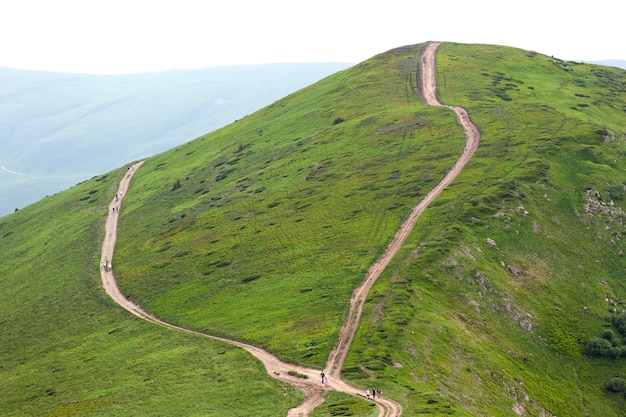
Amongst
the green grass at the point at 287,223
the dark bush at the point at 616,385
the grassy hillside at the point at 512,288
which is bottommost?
the dark bush at the point at 616,385

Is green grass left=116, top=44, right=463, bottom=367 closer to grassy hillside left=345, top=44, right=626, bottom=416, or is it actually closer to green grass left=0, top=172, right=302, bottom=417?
green grass left=0, top=172, right=302, bottom=417

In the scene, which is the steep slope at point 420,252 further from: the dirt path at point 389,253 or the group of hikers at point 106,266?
the group of hikers at point 106,266

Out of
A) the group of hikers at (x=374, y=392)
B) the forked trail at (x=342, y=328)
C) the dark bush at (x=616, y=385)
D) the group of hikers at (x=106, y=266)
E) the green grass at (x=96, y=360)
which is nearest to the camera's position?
the group of hikers at (x=374, y=392)

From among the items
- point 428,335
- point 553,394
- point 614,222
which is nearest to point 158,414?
point 428,335

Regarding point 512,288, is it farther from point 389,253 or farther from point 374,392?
point 374,392

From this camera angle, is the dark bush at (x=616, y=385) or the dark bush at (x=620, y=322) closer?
the dark bush at (x=616, y=385)

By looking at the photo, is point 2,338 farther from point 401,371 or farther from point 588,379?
point 588,379

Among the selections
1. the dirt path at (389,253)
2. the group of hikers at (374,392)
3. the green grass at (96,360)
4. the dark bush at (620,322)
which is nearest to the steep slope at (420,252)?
the dirt path at (389,253)

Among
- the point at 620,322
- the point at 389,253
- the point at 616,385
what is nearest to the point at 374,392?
the point at 616,385

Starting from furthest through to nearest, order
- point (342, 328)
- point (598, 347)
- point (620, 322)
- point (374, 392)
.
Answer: point (620, 322)
point (598, 347)
point (342, 328)
point (374, 392)
